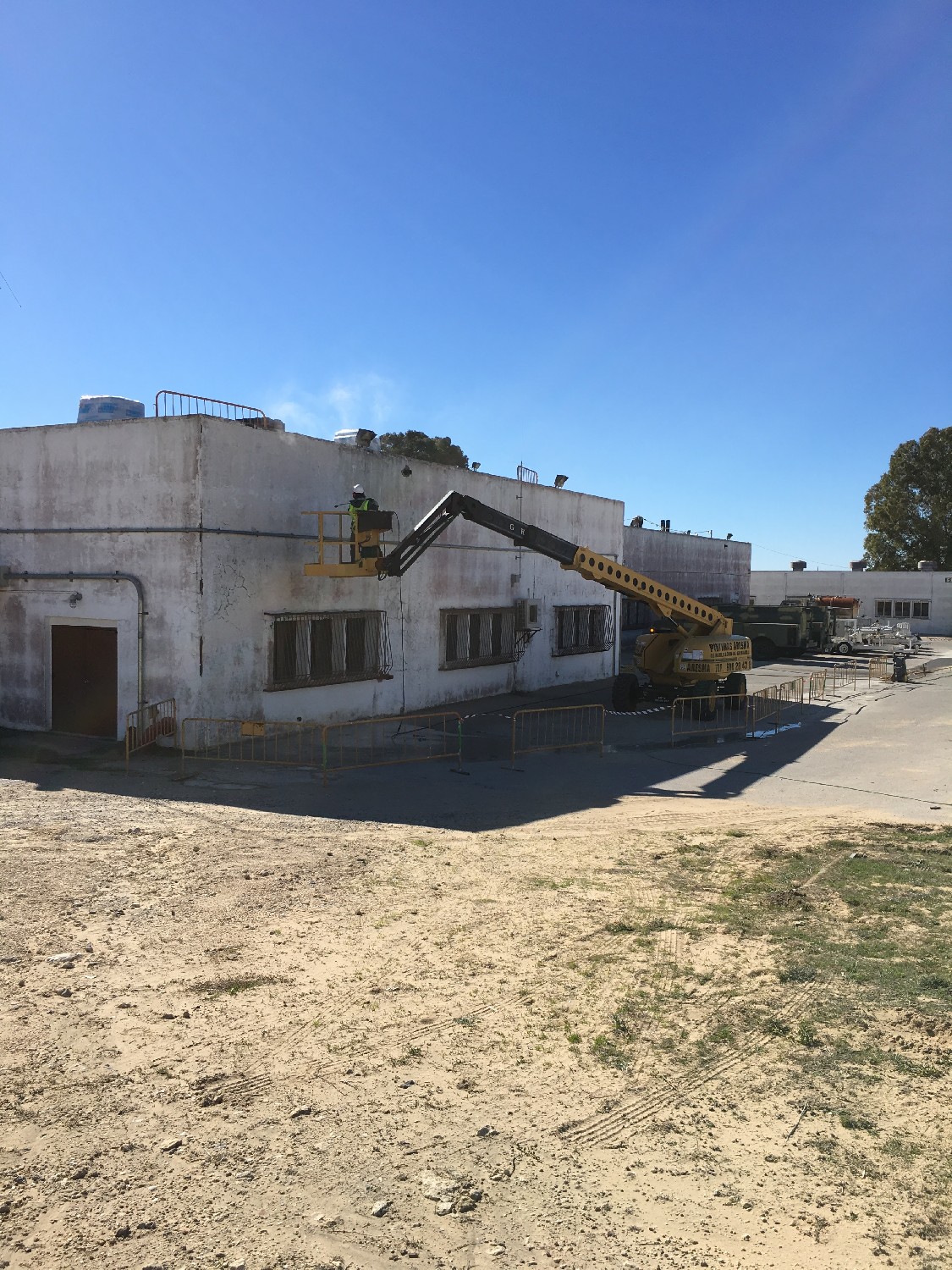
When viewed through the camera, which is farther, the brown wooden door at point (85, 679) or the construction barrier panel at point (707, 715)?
the construction barrier panel at point (707, 715)

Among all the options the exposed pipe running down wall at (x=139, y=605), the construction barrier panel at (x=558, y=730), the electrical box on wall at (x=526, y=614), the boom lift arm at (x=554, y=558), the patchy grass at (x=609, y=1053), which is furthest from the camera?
the electrical box on wall at (x=526, y=614)

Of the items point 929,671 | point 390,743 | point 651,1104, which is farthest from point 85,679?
point 929,671

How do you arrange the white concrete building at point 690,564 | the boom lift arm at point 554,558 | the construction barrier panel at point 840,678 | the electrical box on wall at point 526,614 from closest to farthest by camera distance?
the boom lift arm at point 554,558 → the electrical box on wall at point 526,614 → the construction barrier panel at point 840,678 → the white concrete building at point 690,564

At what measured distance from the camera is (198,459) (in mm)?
13641

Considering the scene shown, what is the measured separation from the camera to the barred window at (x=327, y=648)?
15323 millimetres

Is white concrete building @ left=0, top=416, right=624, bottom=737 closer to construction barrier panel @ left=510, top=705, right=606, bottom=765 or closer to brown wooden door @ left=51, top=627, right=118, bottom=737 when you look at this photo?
brown wooden door @ left=51, top=627, right=118, bottom=737

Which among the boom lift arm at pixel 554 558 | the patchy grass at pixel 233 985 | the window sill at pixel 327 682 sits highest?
the boom lift arm at pixel 554 558

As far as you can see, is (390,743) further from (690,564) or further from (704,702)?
(690,564)

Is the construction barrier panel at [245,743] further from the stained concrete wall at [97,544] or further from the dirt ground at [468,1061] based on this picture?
the dirt ground at [468,1061]

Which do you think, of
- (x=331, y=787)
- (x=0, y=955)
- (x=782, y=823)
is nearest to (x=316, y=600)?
(x=331, y=787)

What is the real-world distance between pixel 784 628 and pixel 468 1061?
3076cm

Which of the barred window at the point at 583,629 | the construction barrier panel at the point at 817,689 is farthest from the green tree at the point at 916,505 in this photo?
the barred window at the point at 583,629

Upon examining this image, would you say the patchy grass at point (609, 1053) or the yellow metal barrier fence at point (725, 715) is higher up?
the yellow metal barrier fence at point (725, 715)

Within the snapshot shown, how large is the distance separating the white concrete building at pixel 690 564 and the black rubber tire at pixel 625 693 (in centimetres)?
1383
